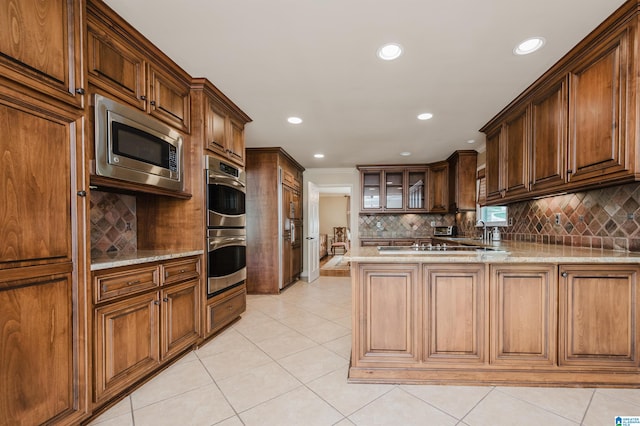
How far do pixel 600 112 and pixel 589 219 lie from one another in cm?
101

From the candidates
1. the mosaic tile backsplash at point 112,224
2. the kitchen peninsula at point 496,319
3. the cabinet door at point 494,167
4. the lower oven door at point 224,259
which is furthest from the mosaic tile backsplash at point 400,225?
the mosaic tile backsplash at point 112,224

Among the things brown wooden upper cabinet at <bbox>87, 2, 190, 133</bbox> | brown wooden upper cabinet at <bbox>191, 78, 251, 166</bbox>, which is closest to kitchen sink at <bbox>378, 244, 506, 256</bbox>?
brown wooden upper cabinet at <bbox>191, 78, 251, 166</bbox>

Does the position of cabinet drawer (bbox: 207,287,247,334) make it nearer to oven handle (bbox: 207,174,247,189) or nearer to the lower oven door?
the lower oven door

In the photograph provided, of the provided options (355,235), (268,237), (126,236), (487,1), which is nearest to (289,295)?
(268,237)

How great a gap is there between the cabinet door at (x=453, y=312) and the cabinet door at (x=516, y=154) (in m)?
1.41

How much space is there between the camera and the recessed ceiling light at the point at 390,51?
1953 millimetres

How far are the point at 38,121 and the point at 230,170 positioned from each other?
1644 millimetres

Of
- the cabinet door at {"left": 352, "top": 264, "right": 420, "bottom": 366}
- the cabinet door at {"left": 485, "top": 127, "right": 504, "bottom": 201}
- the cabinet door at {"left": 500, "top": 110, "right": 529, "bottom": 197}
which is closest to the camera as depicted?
the cabinet door at {"left": 352, "top": 264, "right": 420, "bottom": 366}

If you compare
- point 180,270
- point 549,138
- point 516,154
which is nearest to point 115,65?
point 180,270

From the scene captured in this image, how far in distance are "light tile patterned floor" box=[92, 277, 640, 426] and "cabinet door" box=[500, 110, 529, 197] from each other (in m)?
1.78

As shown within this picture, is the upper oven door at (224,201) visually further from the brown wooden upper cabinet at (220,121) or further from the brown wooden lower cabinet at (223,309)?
the brown wooden lower cabinet at (223,309)

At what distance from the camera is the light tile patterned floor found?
1.60 m

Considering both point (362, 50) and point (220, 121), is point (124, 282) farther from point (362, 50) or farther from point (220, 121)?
point (362, 50)

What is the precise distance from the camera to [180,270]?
89.0 inches
